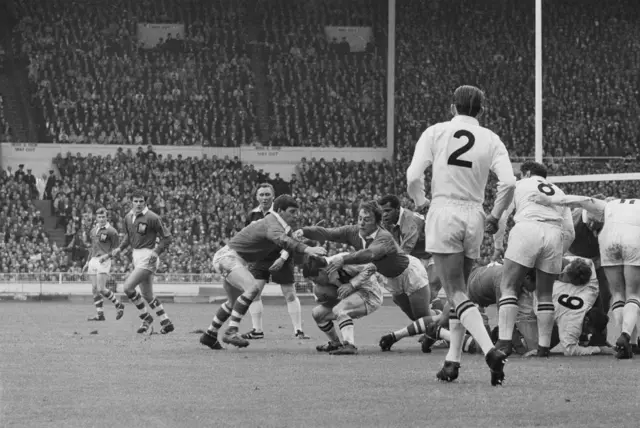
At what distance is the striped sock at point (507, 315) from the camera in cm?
1159

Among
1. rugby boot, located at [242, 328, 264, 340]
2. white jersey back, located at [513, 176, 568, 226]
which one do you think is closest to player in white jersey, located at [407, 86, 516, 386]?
white jersey back, located at [513, 176, 568, 226]

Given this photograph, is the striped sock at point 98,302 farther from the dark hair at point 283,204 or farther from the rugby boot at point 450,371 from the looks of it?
the rugby boot at point 450,371

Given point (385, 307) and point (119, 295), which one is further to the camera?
point (119, 295)

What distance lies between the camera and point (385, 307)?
30.0m

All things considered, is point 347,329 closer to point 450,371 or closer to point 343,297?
point 343,297

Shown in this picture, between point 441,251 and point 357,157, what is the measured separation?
3669cm

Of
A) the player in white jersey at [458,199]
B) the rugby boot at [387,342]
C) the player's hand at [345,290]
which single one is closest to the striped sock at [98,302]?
the player's hand at [345,290]

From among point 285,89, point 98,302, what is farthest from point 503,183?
point 285,89

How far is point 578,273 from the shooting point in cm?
1332

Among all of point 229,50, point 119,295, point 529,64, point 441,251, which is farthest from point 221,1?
point 441,251

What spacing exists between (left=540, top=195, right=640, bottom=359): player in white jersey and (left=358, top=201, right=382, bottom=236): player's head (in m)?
2.21

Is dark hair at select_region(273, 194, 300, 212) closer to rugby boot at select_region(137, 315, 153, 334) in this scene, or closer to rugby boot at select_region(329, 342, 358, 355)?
rugby boot at select_region(329, 342, 358, 355)

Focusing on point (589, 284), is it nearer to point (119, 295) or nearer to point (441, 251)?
point (441, 251)

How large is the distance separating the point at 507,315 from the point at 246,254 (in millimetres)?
3894
